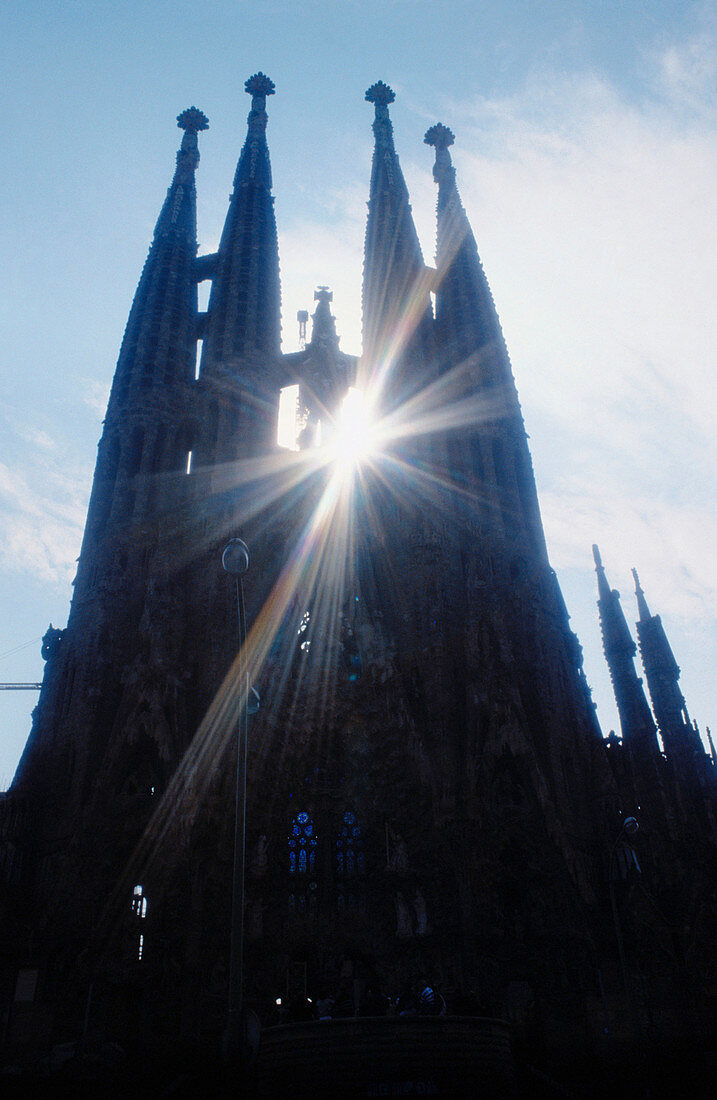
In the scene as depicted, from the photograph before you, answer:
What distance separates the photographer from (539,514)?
3331 centimetres

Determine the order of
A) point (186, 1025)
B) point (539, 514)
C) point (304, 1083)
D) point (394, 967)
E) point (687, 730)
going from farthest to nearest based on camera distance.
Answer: point (687, 730) → point (539, 514) → point (394, 967) → point (186, 1025) → point (304, 1083)

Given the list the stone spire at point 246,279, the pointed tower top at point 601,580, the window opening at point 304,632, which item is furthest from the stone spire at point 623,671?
the stone spire at point 246,279

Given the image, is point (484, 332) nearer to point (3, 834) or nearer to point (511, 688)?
point (511, 688)

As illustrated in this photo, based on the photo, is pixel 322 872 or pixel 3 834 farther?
A: pixel 322 872

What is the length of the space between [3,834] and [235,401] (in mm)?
18254

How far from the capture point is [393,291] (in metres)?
42.0

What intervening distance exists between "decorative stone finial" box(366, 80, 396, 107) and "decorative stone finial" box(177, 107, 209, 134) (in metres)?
9.11

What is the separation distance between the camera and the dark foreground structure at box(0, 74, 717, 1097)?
22.0 m

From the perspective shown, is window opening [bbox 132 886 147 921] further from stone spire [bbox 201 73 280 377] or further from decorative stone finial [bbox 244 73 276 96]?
decorative stone finial [bbox 244 73 276 96]

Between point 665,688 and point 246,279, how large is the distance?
83.6 ft

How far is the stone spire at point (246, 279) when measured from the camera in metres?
38.1

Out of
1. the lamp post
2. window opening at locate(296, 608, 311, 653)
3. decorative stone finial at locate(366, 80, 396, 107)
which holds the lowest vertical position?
the lamp post

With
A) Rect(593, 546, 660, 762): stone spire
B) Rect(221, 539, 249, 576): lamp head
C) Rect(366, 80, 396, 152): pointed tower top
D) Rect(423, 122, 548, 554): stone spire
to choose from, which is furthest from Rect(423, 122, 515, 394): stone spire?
Rect(221, 539, 249, 576): lamp head

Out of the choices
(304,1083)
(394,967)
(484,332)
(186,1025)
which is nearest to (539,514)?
(484,332)
